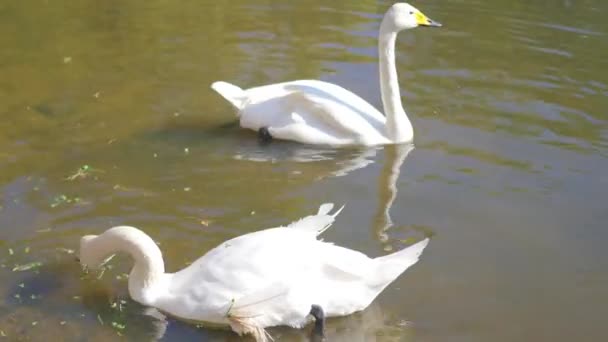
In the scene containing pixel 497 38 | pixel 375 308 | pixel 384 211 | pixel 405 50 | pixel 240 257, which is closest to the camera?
pixel 240 257

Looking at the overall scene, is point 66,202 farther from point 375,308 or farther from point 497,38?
point 497,38

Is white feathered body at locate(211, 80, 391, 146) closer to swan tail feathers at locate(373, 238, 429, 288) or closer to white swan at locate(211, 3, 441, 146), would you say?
white swan at locate(211, 3, 441, 146)

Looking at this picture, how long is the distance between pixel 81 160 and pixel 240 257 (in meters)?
2.76

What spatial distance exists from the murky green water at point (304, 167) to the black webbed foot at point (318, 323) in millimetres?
108

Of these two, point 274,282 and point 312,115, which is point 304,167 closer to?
point 312,115

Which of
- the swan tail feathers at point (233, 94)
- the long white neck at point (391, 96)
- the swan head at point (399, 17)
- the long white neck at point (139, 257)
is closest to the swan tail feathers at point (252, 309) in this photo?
the long white neck at point (139, 257)

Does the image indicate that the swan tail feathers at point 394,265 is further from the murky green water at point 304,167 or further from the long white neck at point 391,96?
the long white neck at point 391,96

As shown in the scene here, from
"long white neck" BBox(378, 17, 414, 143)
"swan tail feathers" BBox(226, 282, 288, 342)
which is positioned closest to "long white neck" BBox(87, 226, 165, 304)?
"swan tail feathers" BBox(226, 282, 288, 342)

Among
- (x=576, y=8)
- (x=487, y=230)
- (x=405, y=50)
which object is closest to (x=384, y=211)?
(x=487, y=230)

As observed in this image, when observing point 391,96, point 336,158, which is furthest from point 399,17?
point 336,158

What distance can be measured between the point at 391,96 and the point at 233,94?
1.50m

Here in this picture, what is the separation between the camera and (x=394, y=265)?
17.3ft

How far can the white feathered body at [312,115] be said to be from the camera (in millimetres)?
7887

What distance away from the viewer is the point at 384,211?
6.85 metres
